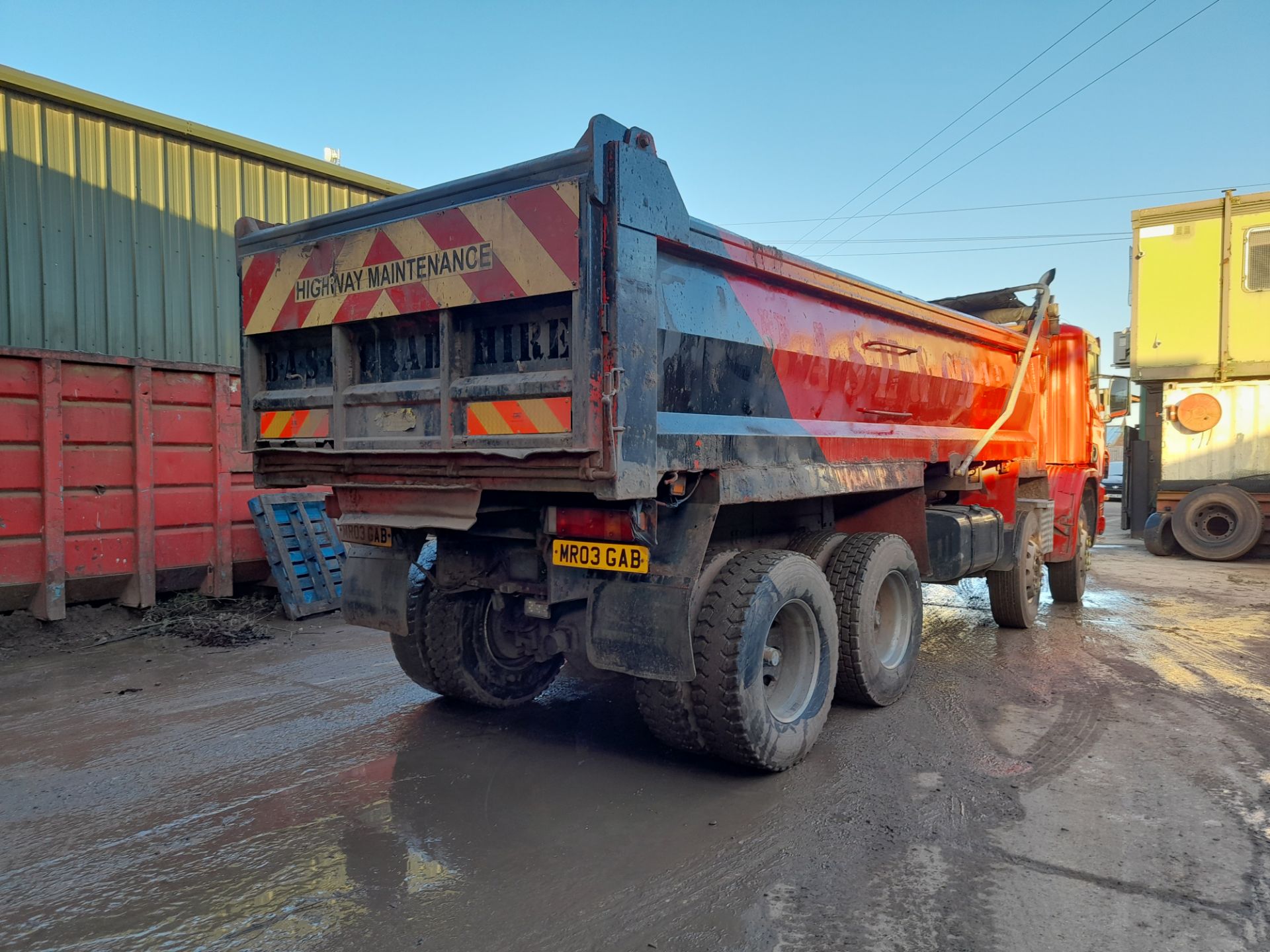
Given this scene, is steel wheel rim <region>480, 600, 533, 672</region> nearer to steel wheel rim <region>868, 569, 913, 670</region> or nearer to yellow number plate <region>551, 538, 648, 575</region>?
yellow number plate <region>551, 538, 648, 575</region>

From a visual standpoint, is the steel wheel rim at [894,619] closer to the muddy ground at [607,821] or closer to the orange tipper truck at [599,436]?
the orange tipper truck at [599,436]

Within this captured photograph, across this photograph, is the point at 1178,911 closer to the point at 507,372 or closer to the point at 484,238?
the point at 507,372

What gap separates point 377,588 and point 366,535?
0.92ft

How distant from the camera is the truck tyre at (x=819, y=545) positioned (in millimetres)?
4789

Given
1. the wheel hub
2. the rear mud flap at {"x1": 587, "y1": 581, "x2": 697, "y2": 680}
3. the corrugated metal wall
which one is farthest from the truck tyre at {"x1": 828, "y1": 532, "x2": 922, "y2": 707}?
the corrugated metal wall

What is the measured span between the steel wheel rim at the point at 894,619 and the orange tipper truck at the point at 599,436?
1 centimetres

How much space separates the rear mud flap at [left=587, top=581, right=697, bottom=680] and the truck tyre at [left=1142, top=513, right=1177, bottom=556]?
39.6 feet

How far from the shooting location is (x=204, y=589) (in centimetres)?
755

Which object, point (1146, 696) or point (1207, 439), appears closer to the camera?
point (1146, 696)

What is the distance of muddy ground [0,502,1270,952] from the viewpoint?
8.73ft

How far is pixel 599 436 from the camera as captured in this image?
3.19m

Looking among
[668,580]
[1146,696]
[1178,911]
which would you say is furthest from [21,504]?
[1146,696]

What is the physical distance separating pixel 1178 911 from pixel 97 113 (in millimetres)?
9528

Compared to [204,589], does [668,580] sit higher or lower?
higher
